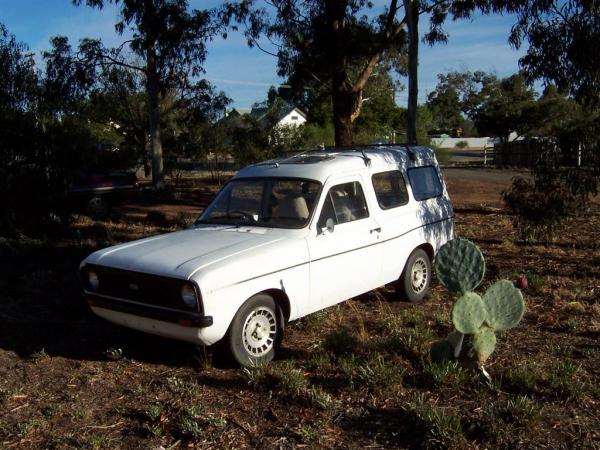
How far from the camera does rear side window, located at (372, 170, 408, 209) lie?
23.5ft

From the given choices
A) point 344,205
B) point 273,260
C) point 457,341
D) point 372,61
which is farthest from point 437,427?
point 372,61

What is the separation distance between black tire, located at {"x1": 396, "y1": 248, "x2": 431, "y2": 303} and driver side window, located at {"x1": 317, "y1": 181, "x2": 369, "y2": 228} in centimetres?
98

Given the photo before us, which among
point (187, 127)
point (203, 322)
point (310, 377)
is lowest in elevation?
point (310, 377)

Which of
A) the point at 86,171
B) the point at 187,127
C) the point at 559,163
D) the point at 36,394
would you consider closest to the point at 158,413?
the point at 36,394

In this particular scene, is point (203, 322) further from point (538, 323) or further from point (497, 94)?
point (497, 94)

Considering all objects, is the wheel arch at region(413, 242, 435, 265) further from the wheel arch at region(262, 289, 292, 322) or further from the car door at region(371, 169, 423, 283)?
the wheel arch at region(262, 289, 292, 322)

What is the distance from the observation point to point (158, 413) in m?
4.60

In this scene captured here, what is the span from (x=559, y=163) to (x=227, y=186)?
4288 millimetres

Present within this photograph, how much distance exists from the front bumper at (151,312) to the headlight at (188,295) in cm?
7

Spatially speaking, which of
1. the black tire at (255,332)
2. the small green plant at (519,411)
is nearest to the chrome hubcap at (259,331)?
the black tire at (255,332)

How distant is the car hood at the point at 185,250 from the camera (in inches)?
206

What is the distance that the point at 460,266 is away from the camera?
530 centimetres

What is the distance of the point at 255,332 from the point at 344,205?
1726mm

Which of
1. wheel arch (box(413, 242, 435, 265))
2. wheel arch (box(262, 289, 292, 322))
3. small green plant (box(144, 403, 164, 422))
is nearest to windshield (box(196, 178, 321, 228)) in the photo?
wheel arch (box(262, 289, 292, 322))
